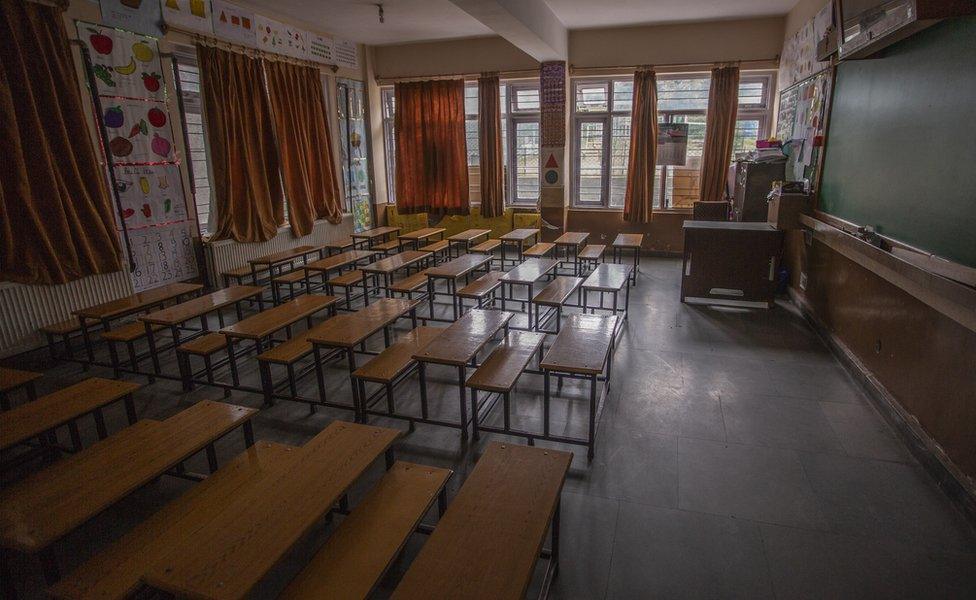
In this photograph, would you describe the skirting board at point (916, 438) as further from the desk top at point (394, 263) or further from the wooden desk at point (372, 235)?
the wooden desk at point (372, 235)

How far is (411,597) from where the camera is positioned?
1.29 metres

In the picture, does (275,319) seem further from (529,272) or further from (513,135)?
(513,135)

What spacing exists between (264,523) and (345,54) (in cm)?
676

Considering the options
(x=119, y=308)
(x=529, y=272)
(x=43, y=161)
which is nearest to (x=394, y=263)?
(x=529, y=272)

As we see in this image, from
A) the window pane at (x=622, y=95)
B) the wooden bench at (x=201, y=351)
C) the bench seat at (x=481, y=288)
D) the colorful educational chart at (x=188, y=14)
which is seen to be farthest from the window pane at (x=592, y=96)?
the wooden bench at (x=201, y=351)

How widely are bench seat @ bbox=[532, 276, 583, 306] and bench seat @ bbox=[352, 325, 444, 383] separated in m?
0.88

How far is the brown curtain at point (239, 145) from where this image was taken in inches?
203

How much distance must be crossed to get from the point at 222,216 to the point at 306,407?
10.2 ft

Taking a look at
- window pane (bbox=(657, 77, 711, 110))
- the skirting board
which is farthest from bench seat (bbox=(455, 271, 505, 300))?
window pane (bbox=(657, 77, 711, 110))

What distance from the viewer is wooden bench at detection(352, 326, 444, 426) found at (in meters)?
2.65

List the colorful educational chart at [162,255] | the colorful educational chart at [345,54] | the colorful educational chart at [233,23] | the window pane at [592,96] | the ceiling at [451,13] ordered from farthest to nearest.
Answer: the window pane at [592,96]
the colorful educational chart at [345,54]
the ceiling at [451,13]
the colorful educational chart at [233,23]
the colorful educational chart at [162,255]

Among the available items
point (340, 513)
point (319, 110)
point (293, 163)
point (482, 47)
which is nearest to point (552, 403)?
point (340, 513)

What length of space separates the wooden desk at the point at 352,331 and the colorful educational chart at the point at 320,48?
4297 mm

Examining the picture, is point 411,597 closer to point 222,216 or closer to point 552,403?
point 552,403
